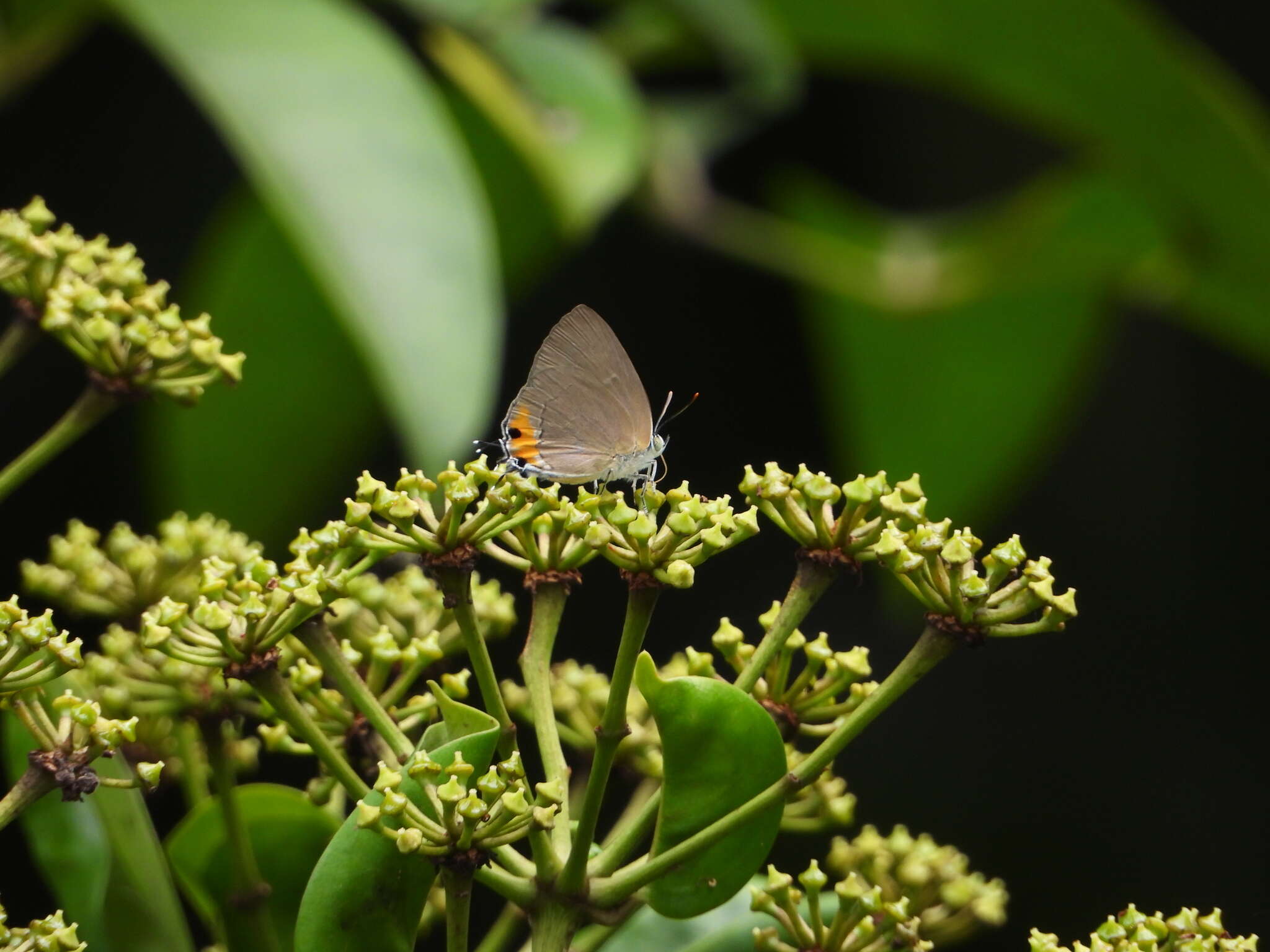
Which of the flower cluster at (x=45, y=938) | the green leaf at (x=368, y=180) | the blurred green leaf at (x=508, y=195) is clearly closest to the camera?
the flower cluster at (x=45, y=938)

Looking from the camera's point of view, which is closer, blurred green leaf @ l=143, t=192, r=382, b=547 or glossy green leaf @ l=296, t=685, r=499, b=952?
glossy green leaf @ l=296, t=685, r=499, b=952

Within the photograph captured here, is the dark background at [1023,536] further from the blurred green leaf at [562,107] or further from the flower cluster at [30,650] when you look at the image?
the flower cluster at [30,650]

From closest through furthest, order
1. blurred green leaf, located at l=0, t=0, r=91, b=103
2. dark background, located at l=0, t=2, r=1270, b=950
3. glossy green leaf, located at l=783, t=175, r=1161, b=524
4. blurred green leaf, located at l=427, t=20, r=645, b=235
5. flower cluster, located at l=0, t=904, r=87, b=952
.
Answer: flower cluster, located at l=0, t=904, r=87, b=952, blurred green leaf, located at l=427, t=20, r=645, b=235, blurred green leaf, located at l=0, t=0, r=91, b=103, glossy green leaf, located at l=783, t=175, r=1161, b=524, dark background, located at l=0, t=2, r=1270, b=950

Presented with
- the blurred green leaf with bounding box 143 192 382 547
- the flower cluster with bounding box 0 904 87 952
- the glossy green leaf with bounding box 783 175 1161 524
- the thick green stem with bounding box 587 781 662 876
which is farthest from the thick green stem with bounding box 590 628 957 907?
the glossy green leaf with bounding box 783 175 1161 524

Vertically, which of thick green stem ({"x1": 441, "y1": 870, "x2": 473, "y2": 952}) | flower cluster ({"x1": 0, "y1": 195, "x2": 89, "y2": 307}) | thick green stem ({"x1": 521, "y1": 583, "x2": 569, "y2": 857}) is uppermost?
flower cluster ({"x1": 0, "y1": 195, "x2": 89, "y2": 307})

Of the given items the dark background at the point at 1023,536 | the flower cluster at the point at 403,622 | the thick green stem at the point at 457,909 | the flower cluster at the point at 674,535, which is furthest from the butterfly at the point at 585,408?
the dark background at the point at 1023,536

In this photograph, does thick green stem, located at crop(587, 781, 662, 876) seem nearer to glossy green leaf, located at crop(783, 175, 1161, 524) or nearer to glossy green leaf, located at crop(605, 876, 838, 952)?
glossy green leaf, located at crop(605, 876, 838, 952)

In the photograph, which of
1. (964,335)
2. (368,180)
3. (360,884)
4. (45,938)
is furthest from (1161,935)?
(964,335)

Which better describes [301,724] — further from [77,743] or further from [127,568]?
[127,568]
